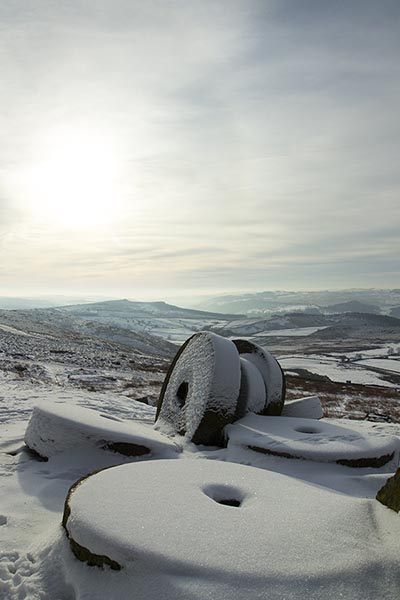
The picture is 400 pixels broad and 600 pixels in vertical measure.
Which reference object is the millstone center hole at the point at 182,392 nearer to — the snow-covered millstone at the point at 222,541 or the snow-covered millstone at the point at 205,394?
the snow-covered millstone at the point at 205,394

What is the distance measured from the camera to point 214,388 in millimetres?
7352

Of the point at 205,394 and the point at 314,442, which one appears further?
the point at 205,394

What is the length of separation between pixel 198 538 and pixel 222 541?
20 cm

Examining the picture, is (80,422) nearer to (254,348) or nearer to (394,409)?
(254,348)

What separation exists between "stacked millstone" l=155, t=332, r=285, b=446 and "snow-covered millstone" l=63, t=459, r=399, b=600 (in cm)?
293

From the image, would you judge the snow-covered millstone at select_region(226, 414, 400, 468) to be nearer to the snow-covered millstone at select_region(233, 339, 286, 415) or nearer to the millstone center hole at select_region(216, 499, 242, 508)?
the snow-covered millstone at select_region(233, 339, 286, 415)

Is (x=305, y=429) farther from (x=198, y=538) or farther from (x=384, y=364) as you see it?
(x=384, y=364)

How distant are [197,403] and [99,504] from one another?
3.92 meters

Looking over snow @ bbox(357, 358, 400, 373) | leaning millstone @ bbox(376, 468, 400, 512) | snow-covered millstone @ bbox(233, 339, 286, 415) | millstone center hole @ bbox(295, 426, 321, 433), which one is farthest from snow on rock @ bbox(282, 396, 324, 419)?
snow @ bbox(357, 358, 400, 373)

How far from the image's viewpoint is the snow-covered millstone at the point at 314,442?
6.32 meters

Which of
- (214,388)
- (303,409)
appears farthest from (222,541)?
(303,409)

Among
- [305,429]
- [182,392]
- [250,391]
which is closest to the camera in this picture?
[305,429]

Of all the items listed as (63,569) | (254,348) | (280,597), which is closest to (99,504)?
(63,569)

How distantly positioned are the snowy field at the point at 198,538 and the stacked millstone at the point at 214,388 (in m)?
2.09
